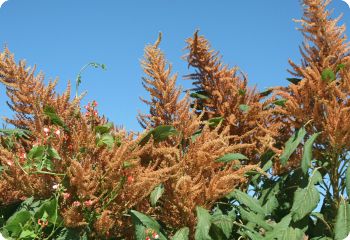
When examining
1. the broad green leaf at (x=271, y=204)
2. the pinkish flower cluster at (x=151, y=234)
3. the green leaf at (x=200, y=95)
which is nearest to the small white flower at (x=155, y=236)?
the pinkish flower cluster at (x=151, y=234)

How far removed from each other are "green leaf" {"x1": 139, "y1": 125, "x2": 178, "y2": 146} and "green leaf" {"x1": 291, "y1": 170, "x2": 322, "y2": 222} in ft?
3.71

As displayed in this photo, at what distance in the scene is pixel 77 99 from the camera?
3203mm

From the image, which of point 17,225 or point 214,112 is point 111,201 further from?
point 214,112

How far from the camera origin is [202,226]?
303 centimetres

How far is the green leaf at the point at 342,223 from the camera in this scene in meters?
3.39

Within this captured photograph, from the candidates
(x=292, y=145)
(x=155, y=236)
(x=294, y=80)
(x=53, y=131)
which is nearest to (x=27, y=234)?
(x=53, y=131)

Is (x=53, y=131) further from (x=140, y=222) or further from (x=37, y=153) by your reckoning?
(x=140, y=222)

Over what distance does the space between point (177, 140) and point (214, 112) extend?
118cm

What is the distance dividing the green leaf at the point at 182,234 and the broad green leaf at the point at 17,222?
0.97 meters

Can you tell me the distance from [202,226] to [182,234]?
0.59 ft

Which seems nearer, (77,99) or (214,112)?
(77,99)

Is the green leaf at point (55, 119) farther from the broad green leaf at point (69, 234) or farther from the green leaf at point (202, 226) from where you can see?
the green leaf at point (202, 226)

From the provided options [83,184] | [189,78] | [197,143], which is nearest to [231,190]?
[197,143]

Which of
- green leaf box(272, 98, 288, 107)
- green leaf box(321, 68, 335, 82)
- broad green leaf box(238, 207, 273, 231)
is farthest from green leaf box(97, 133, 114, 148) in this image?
green leaf box(321, 68, 335, 82)
